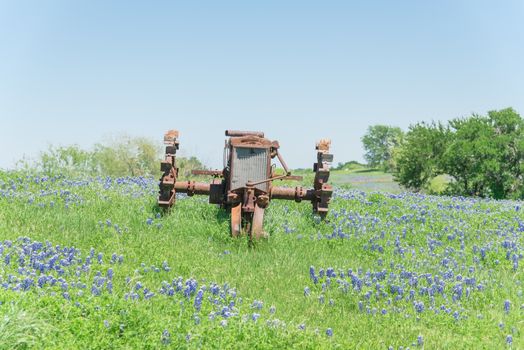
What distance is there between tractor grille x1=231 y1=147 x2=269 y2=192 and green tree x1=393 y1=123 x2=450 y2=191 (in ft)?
73.9

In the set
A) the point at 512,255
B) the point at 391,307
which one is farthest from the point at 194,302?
the point at 512,255

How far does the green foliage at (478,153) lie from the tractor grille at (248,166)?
21128 millimetres

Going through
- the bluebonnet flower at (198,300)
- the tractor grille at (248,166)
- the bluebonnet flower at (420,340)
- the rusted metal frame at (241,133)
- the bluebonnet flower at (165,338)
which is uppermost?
the rusted metal frame at (241,133)

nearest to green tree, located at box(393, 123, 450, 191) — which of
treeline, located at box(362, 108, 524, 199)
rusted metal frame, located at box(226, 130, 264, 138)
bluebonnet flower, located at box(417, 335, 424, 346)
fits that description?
treeline, located at box(362, 108, 524, 199)

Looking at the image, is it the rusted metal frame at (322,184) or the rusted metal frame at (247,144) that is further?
the rusted metal frame at (322,184)

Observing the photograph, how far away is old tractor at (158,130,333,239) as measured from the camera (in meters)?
11.2

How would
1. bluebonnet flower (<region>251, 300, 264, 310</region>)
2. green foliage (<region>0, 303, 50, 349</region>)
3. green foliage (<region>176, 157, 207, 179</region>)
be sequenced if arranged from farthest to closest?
green foliage (<region>176, 157, 207, 179</region>), bluebonnet flower (<region>251, 300, 264, 310</region>), green foliage (<region>0, 303, 50, 349</region>)

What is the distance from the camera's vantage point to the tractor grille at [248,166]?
11.6m

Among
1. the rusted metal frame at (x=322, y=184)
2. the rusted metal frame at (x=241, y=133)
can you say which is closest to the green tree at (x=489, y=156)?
the rusted metal frame at (x=322, y=184)

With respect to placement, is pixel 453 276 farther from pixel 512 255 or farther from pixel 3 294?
pixel 3 294

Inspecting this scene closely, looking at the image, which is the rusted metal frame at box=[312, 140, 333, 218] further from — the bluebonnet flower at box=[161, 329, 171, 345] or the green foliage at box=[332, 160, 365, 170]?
the green foliage at box=[332, 160, 365, 170]

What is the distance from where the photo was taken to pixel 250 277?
29.2 feet

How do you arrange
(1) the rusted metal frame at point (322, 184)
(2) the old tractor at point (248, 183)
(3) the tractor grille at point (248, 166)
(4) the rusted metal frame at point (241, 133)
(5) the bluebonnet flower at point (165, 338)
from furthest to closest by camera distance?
(1) the rusted metal frame at point (322, 184) < (4) the rusted metal frame at point (241, 133) < (3) the tractor grille at point (248, 166) < (2) the old tractor at point (248, 183) < (5) the bluebonnet flower at point (165, 338)

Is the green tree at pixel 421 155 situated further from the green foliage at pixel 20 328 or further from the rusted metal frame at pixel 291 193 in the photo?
the green foliage at pixel 20 328
